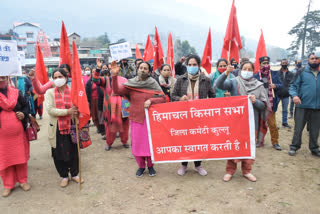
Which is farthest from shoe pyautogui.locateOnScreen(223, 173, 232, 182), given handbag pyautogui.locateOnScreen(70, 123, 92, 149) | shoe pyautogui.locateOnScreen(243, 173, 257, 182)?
handbag pyautogui.locateOnScreen(70, 123, 92, 149)

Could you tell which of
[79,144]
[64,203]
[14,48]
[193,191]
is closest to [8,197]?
[64,203]

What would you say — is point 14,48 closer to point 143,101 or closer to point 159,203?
point 143,101

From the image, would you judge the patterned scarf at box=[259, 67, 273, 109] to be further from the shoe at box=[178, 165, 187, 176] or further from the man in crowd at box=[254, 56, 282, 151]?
the shoe at box=[178, 165, 187, 176]

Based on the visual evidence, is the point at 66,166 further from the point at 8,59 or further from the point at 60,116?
the point at 8,59

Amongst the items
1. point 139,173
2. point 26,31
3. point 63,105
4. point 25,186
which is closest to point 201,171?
point 139,173

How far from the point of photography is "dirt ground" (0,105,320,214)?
300cm

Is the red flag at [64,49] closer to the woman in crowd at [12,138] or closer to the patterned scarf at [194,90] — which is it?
the woman in crowd at [12,138]

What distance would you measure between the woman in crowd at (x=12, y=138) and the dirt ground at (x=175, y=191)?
8.7 inches

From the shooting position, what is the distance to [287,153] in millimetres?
4781

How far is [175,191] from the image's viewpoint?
3402mm

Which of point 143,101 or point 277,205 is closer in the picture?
point 277,205

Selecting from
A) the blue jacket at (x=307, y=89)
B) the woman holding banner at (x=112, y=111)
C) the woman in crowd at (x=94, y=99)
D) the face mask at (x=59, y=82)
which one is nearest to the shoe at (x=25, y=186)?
the face mask at (x=59, y=82)

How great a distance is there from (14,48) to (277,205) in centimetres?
433

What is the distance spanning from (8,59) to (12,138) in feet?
3.85
